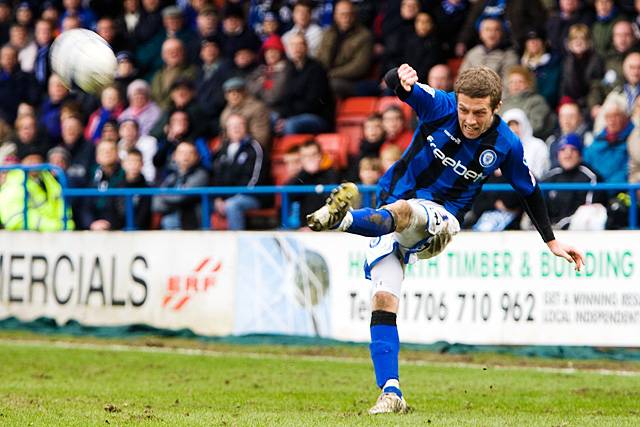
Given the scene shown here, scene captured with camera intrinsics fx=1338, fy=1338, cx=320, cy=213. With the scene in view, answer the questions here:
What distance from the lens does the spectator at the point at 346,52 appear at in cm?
1811

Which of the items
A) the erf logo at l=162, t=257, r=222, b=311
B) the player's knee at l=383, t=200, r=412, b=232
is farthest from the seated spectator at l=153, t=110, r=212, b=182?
the player's knee at l=383, t=200, r=412, b=232

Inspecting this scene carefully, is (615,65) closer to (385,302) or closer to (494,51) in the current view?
(494,51)

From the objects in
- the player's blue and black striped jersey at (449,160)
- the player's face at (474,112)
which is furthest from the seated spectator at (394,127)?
the player's face at (474,112)

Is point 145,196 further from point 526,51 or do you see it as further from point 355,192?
point 355,192

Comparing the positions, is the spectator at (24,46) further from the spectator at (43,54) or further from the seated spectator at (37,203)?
the seated spectator at (37,203)

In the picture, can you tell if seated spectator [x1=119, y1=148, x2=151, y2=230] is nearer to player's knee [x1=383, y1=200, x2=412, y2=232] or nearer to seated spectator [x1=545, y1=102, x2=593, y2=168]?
seated spectator [x1=545, y1=102, x2=593, y2=168]

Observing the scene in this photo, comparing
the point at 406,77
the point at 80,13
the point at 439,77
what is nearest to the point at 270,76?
the point at 439,77

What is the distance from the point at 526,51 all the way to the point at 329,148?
276 centimetres

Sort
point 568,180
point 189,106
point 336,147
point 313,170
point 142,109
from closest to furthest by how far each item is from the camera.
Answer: point 568,180
point 313,170
point 336,147
point 189,106
point 142,109

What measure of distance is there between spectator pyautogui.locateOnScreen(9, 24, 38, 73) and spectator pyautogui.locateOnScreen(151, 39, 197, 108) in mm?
3393

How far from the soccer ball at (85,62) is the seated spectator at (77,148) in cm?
665

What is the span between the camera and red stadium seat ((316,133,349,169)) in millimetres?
16875

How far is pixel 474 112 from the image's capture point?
8.77m

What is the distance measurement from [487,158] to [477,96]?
0.58 m
